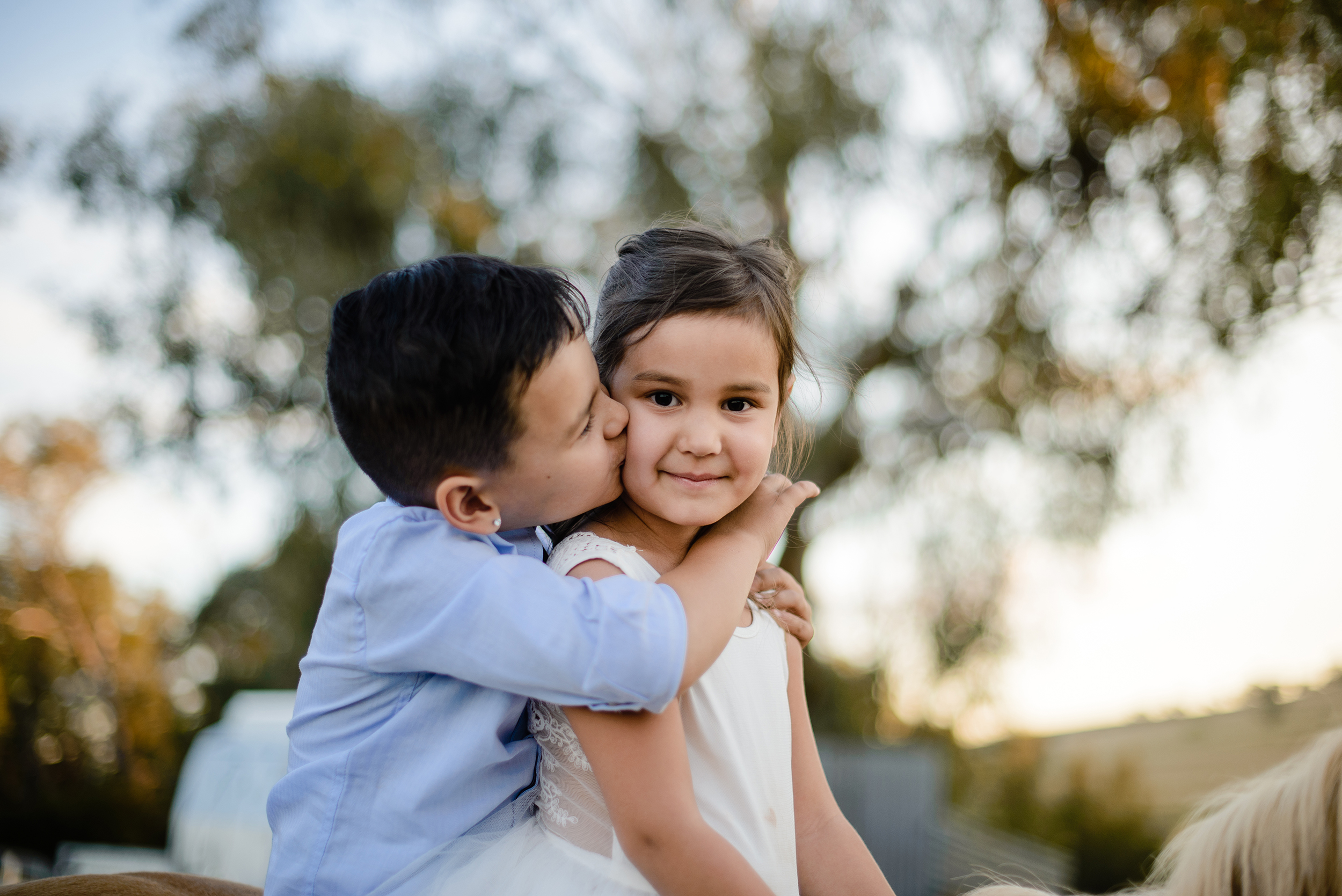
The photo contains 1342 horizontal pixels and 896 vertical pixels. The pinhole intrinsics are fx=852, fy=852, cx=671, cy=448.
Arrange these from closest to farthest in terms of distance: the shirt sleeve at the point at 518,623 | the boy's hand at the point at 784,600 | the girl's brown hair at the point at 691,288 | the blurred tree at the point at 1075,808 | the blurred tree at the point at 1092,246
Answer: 1. the shirt sleeve at the point at 518,623
2. the girl's brown hair at the point at 691,288
3. the boy's hand at the point at 784,600
4. the blurred tree at the point at 1092,246
5. the blurred tree at the point at 1075,808

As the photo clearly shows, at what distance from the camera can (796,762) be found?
1.67 metres

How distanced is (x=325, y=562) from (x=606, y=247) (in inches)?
152

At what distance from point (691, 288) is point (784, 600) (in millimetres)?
667

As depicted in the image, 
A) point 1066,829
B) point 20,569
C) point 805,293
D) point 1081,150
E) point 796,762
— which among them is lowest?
point 1066,829

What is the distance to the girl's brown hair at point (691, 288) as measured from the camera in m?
1.57

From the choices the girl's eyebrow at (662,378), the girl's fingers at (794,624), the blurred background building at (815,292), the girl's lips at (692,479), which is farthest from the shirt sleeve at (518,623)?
the blurred background building at (815,292)

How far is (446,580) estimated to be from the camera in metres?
1.28

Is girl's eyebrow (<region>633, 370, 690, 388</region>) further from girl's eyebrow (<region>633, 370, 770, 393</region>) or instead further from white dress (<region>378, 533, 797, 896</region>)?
white dress (<region>378, 533, 797, 896</region>)

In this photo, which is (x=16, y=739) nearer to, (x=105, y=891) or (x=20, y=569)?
(x=20, y=569)

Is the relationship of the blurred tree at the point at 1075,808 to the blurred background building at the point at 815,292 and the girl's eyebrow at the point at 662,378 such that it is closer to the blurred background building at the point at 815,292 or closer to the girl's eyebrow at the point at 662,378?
the blurred background building at the point at 815,292

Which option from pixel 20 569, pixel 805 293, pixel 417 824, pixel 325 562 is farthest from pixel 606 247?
pixel 417 824

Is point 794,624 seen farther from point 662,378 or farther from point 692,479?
point 662,378

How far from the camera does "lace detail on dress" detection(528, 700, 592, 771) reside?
142 centimetres

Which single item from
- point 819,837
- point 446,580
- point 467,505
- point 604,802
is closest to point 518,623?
point 446,580
